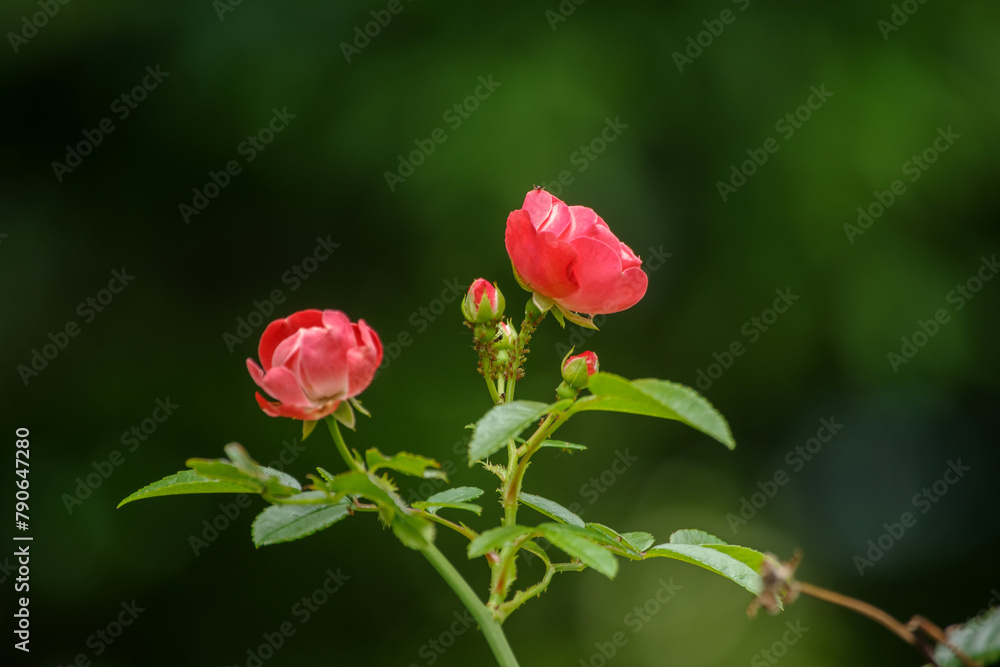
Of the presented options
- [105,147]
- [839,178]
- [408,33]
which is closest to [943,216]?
[839,178]

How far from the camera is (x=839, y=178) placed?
3777 mm

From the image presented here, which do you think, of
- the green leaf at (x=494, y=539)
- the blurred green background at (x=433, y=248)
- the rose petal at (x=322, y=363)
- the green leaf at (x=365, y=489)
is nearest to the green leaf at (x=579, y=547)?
the green leaf at (x=494, y=539)

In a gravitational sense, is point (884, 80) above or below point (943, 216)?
above

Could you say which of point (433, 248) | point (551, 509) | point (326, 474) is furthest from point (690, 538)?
point (433, 248)

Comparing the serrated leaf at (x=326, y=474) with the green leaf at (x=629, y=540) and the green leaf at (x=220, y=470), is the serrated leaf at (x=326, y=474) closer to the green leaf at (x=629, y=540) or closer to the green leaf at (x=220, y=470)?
the green leaf at (x=220, y=470)

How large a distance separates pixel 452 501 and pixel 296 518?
16 centimetres

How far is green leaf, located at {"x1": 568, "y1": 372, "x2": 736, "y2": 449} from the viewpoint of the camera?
0.75 meters

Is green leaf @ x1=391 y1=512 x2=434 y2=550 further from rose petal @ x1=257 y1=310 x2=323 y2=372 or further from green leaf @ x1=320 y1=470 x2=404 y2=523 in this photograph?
rose petal @ x1=257 y1=310 x2=323 y2=372

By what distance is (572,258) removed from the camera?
1.09 metres

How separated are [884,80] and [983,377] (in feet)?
4.25

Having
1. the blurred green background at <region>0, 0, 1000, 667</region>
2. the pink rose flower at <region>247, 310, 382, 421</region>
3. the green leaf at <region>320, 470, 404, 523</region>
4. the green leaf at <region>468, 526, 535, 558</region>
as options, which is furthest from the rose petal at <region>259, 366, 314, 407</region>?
the blurred green background at <region>0, 0, 1000, 667</region>

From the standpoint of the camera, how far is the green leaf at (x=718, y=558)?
99 centimetres

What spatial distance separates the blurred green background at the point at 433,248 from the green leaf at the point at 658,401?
2633mm

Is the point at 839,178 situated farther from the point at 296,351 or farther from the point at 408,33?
the point at 296,351
